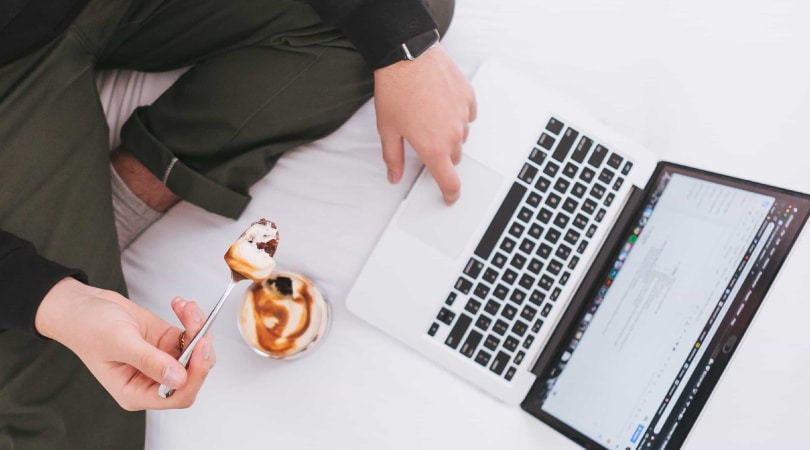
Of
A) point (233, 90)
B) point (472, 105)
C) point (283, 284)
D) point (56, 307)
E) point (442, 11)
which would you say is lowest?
point (56, 307)

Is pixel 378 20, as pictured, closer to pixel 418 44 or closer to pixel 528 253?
pixel 418 44

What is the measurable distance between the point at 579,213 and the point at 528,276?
0.11 m

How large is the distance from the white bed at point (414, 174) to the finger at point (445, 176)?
0.28ft

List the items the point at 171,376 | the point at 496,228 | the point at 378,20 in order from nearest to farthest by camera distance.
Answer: the point at 171,376, the point at 378,20, the point at 496,228

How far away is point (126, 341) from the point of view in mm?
541

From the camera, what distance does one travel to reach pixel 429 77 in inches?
28.4

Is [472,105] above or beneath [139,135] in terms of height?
above

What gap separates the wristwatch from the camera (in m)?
0.70

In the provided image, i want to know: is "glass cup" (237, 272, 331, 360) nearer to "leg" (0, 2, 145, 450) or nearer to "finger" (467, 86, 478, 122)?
"leg" (0, 2, 145, 450)

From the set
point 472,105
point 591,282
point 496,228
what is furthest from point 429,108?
point 591,282

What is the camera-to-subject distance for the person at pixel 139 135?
61 centimetres

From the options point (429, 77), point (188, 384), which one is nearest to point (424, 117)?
point (429, 77)

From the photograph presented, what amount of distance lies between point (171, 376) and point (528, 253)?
1.51 feet

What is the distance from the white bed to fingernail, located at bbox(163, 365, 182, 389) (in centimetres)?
33
